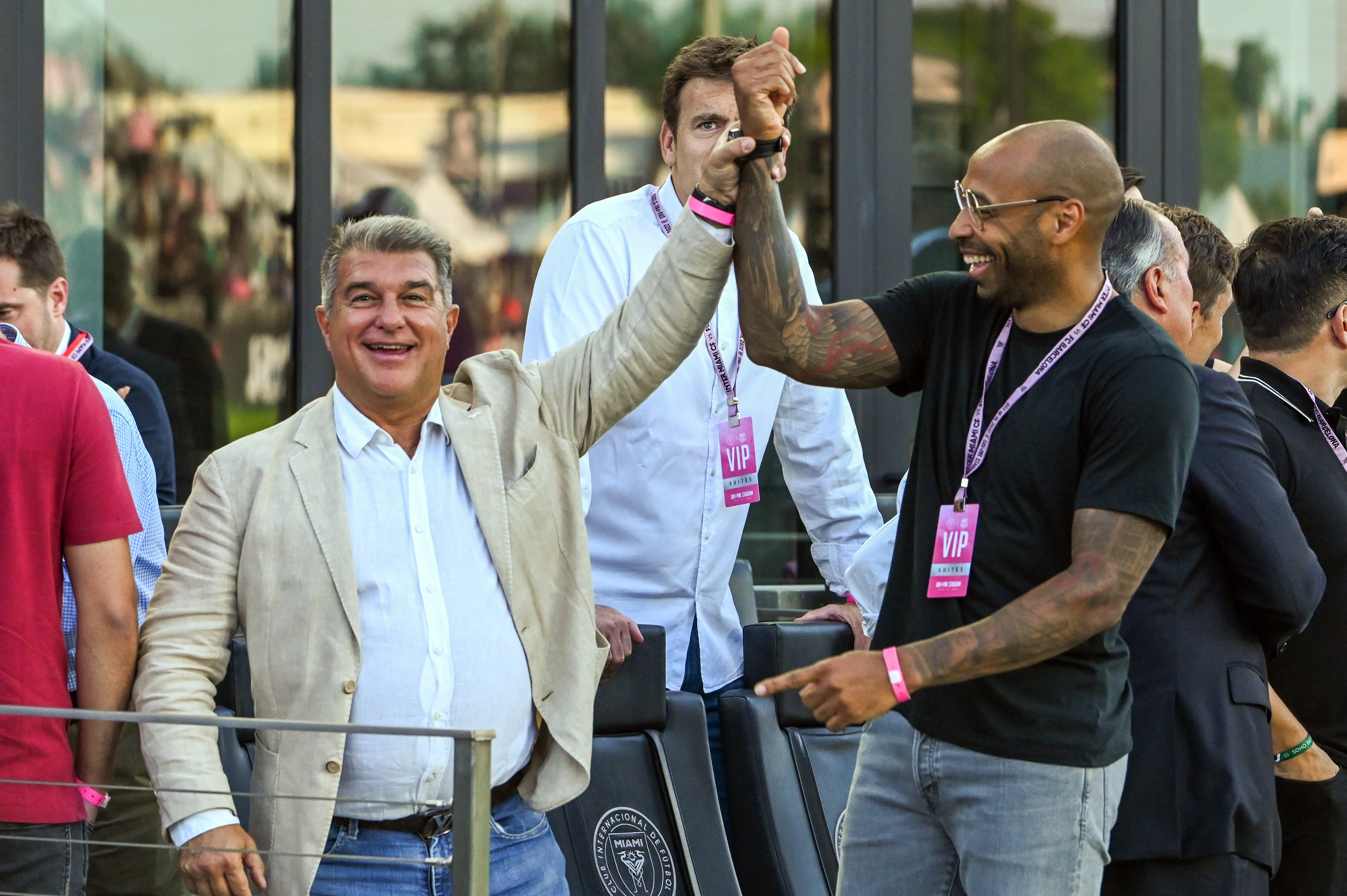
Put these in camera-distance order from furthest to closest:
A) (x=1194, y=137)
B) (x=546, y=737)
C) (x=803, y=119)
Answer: (x=1194, y=137)
(x=803, y=119)
(x=546, y=737)

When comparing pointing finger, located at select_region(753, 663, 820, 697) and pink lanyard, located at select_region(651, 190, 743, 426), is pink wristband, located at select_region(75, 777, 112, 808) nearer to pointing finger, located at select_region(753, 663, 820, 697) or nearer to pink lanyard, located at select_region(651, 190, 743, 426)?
pointing finger, located at select_region(753, 663, 820, 697)

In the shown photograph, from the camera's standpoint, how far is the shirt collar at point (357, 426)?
2387mm

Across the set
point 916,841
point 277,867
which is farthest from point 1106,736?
point 277,867

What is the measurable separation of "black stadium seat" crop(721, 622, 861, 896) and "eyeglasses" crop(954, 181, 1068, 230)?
58.3 inches

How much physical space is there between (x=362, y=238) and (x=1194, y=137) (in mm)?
5156

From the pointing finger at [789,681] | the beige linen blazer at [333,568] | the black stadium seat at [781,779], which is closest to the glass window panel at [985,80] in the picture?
the black stadium seat at [781,779]

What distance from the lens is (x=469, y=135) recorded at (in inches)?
227

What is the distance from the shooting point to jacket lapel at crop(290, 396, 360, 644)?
2.26 m

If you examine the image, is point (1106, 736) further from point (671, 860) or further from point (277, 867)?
point (671, 860)

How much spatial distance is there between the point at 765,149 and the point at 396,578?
85 cm

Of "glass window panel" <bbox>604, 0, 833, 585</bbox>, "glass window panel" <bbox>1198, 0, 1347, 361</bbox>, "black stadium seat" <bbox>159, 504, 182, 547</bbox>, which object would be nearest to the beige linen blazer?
"black stadium seat" <bbox>159, 504, 182, 547</bbox>

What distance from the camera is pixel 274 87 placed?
5.47 m

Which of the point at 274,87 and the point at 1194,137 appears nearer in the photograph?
the point at 274,87

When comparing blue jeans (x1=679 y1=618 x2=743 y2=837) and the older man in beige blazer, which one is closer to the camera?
the older man in beige blazer
